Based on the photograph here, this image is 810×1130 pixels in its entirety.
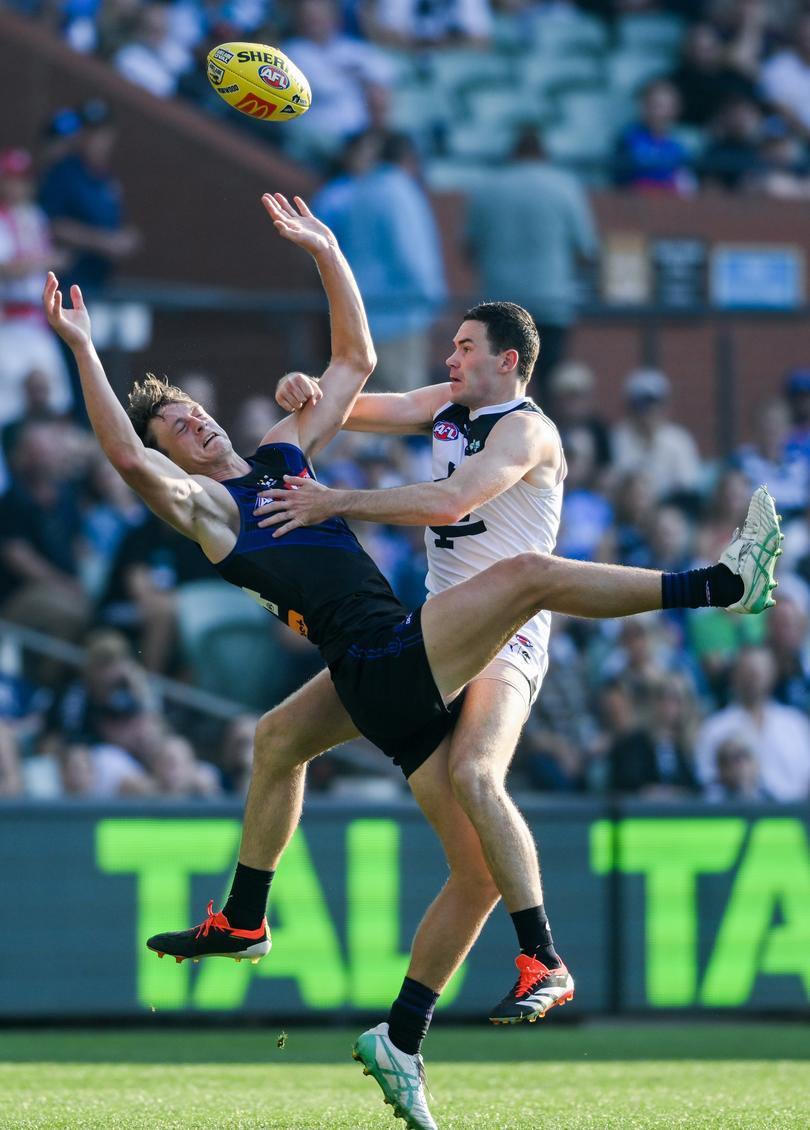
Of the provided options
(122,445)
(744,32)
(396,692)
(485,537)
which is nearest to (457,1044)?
(485,537)

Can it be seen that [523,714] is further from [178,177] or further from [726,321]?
[178,177]

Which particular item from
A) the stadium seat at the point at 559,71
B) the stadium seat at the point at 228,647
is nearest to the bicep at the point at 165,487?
the stadium seat at the point at 228,647

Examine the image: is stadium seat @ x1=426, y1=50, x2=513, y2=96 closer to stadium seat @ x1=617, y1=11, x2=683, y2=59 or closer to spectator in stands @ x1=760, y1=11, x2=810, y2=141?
stadium seat @ x1=617, y1=11, x2=683, y2=59

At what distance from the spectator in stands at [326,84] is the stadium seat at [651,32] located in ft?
10.2

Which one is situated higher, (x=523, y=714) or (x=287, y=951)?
(x=523, y=714)

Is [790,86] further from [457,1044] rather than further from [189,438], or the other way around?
[189,438]

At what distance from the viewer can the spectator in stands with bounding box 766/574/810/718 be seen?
12.7 metres

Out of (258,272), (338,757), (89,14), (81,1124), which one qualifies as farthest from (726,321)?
(81,1124)

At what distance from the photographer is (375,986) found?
35.7 feet

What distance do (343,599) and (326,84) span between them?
897 cm

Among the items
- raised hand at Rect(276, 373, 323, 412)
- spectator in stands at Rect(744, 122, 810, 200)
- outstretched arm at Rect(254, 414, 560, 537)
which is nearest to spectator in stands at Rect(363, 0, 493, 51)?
spectator in stands at Rect(744, 122, 810, 200)

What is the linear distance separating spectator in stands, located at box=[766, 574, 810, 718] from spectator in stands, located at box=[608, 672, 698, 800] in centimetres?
78

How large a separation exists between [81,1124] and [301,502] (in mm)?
2389

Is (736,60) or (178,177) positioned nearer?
(178,177)
